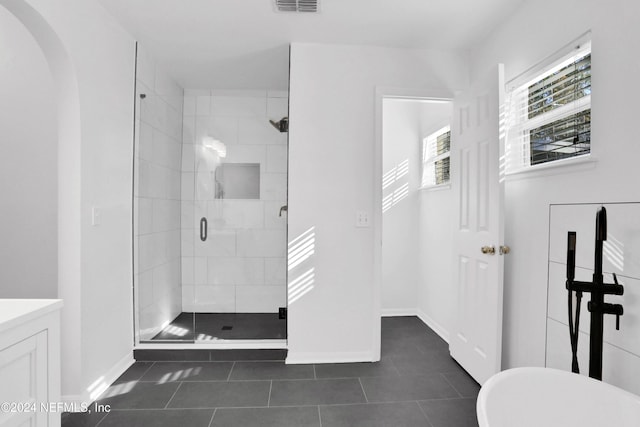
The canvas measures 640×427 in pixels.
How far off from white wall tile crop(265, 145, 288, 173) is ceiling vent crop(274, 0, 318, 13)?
1062 millimetres

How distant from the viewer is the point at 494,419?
1239 millimetres

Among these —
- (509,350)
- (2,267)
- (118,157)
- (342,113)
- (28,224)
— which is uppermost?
(342,113)

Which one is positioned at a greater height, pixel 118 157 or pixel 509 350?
pixel 118 157

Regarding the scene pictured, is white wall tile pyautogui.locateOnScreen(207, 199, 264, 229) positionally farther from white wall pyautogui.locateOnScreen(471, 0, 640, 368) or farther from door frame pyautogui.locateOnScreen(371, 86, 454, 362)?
white wall pyautogui.locateOnScreen(471, 0, 640, 368)

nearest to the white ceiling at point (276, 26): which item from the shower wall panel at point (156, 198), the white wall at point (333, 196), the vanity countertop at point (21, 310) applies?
the white wall at point (333, 196)

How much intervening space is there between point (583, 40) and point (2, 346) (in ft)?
8.48

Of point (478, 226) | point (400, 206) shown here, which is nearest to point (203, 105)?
point (400, 206)

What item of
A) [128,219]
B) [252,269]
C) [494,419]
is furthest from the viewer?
[252,269]

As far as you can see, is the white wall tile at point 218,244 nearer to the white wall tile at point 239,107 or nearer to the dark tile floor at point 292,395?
Answer: the dark tile floor at point 292,395

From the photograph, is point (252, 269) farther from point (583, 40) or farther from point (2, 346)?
point (583, 40)

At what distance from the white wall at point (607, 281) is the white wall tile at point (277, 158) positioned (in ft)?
6.41

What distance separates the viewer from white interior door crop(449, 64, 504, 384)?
7.04 ft

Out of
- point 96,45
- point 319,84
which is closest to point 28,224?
point 96,45

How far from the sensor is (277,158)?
10.1 feet
